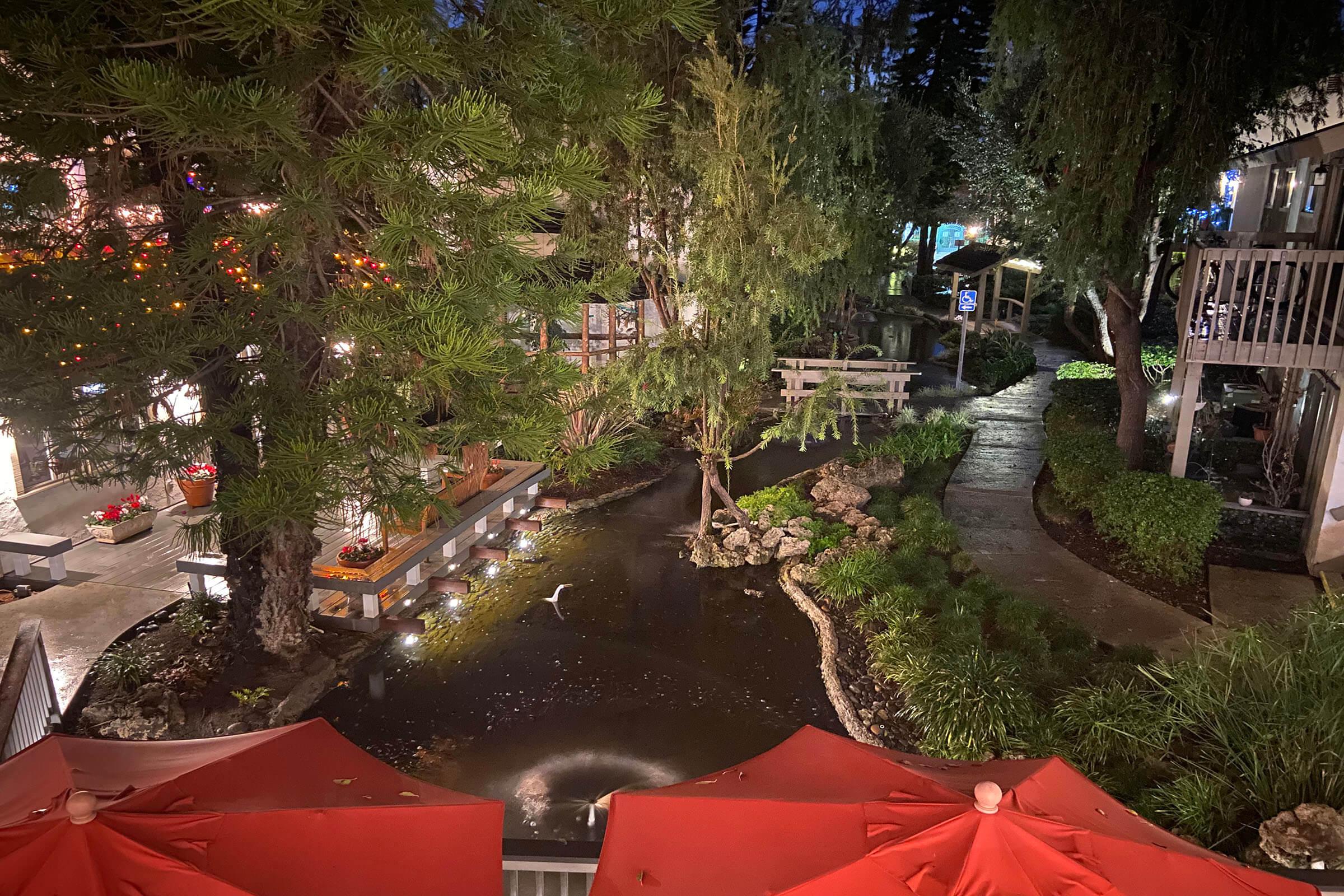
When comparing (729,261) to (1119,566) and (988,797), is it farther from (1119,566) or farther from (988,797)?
(988,797)

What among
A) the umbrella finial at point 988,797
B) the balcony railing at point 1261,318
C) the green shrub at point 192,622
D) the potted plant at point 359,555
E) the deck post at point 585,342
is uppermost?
the balcony railing at point 1261,318

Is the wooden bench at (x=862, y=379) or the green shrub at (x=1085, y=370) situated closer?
the wooden bench at (x=862, y=379)

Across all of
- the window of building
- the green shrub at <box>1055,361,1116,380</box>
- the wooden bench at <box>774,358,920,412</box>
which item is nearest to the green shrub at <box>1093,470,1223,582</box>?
the wooden bench at <box>774,358,920,412</box>

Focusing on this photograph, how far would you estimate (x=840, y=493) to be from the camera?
12.2 metres

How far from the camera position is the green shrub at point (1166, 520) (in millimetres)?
9242

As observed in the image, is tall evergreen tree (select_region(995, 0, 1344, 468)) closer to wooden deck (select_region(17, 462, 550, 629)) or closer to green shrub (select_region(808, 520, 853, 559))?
green shrub (select_region(808, 520, 853, 559))

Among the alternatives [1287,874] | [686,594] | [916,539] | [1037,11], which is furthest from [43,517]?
[1037,11]

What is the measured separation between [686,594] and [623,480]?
13.2ft

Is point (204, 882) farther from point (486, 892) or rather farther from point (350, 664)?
point (350, 664)

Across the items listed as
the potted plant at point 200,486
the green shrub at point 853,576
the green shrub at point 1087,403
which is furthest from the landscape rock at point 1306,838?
the potted plant at point 200,486

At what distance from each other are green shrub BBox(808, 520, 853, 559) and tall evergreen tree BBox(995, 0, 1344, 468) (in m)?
4.50

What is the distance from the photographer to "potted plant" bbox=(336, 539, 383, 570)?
7574 millimetres

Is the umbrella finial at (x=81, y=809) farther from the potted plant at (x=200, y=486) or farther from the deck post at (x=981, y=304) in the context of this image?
the deck post at (x=981, y=304)

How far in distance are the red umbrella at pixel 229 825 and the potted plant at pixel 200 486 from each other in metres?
8.52
